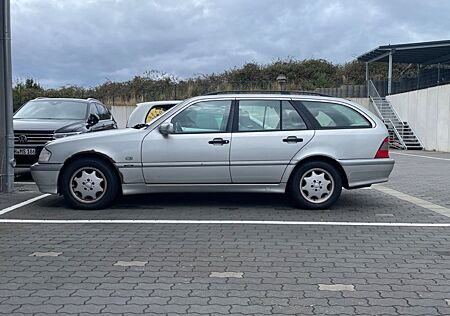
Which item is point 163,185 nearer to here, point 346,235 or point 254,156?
point 254,156

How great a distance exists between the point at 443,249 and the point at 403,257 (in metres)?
0.65

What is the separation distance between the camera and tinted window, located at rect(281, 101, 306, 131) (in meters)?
7.84

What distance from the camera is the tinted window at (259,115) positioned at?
781cm

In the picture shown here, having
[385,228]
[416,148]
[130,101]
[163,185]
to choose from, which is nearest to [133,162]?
[163,185]

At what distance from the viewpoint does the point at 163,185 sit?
25.4 feet

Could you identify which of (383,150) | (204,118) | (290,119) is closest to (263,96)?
(290,119)

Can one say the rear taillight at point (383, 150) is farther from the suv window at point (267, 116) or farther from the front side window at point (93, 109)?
the front side window at point (93, 109)

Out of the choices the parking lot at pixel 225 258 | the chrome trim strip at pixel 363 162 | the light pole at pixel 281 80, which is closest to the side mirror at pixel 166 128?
the parking lot at pixel 225 258

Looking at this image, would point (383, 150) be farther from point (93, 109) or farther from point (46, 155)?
point (93, 109)

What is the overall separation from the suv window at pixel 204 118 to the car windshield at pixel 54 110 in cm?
523

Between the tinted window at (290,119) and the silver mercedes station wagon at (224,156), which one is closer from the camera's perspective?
the silver mercedes station wagon at (224,156)

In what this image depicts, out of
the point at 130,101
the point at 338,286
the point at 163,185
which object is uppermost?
the point at 130,101

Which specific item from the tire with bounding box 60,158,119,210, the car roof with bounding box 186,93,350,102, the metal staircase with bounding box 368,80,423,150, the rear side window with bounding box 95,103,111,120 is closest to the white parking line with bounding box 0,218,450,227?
the tire with bounding box 60,158,119,210

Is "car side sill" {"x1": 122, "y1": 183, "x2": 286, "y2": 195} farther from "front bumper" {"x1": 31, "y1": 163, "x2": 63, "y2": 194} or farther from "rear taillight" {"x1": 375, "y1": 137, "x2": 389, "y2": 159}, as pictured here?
"rear taillight" {"x1": 375, "y1": 137, "x2": 389, "y2": 159}
